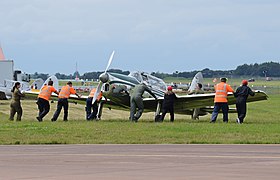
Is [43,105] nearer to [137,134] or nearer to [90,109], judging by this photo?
[90,109]

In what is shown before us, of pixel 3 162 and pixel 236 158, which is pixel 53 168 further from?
pixel 236 158

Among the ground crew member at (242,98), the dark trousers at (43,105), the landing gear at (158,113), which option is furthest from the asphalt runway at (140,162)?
the landing gear at (158,113)

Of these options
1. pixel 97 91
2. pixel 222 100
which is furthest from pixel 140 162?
pixel 97 91

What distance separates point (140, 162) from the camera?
14305mm

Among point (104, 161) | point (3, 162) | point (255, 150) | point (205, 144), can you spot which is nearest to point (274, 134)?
point (205, 144)

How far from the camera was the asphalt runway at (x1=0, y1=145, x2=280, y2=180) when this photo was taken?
12242 millimetres

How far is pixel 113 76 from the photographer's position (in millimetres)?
30625

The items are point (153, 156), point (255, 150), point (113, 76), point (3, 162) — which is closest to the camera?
point (3, 162)

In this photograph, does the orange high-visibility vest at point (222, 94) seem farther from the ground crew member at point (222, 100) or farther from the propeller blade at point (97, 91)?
the propeller blade at point (97, 91)

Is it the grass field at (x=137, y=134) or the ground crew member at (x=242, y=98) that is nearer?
the grass field at (x=137, y=134)

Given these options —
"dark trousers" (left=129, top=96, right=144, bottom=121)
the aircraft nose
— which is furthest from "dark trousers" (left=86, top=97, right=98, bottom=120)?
"dark trousers" (left=129, top=96, right=144, bottom=121)

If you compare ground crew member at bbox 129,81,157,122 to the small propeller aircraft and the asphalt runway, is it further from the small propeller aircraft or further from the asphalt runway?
the asphalt runway

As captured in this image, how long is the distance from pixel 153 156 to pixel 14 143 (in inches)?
213

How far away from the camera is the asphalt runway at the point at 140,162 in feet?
40.2
